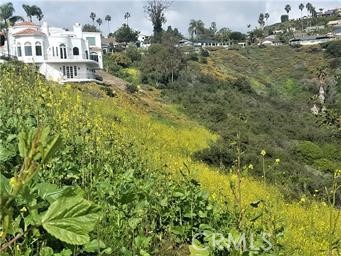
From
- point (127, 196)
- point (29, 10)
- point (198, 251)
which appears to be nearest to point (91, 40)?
point (29, 10)

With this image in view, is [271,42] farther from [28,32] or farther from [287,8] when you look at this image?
[287,8]

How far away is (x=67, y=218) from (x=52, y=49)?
52.2m

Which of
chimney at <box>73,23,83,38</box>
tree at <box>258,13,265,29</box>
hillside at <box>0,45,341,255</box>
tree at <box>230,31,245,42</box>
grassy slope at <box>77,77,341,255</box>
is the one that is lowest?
grassy slope at <box>77,77,341,255</box>

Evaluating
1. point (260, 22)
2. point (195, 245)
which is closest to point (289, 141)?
point (195, 245)

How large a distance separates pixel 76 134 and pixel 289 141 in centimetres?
3127

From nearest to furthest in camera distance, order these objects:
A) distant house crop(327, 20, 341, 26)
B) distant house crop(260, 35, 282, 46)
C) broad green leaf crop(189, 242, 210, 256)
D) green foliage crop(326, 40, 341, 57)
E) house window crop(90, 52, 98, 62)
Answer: broad green leaf crop(189, 242, 210, 256) < house window crop(90, 52, 98, 62) < green foliage crop(326, 40, 341, 57) < distant house crop(260, 35, 282, 46) < distant house crop(327, 20, 341, 26)

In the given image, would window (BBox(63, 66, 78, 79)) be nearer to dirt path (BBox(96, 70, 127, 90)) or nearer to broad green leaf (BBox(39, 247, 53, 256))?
dirt path (BBox(96, 70, 127, 90))

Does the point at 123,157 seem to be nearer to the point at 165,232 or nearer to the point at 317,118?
the point at 165,232

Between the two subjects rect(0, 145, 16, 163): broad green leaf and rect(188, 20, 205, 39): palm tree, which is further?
rect(188, 20, 205, 39): palm tree

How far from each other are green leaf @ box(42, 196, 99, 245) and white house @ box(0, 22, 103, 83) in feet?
155

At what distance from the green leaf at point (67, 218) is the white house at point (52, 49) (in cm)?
4734

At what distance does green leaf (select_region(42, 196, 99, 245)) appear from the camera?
3.14 ft

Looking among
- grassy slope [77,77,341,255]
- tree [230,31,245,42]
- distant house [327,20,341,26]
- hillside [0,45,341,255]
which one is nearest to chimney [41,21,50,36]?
grassy slope [77,77,341,255]

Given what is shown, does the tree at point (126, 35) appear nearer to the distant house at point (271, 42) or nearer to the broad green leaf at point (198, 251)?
the distant house at point (271, 42)
